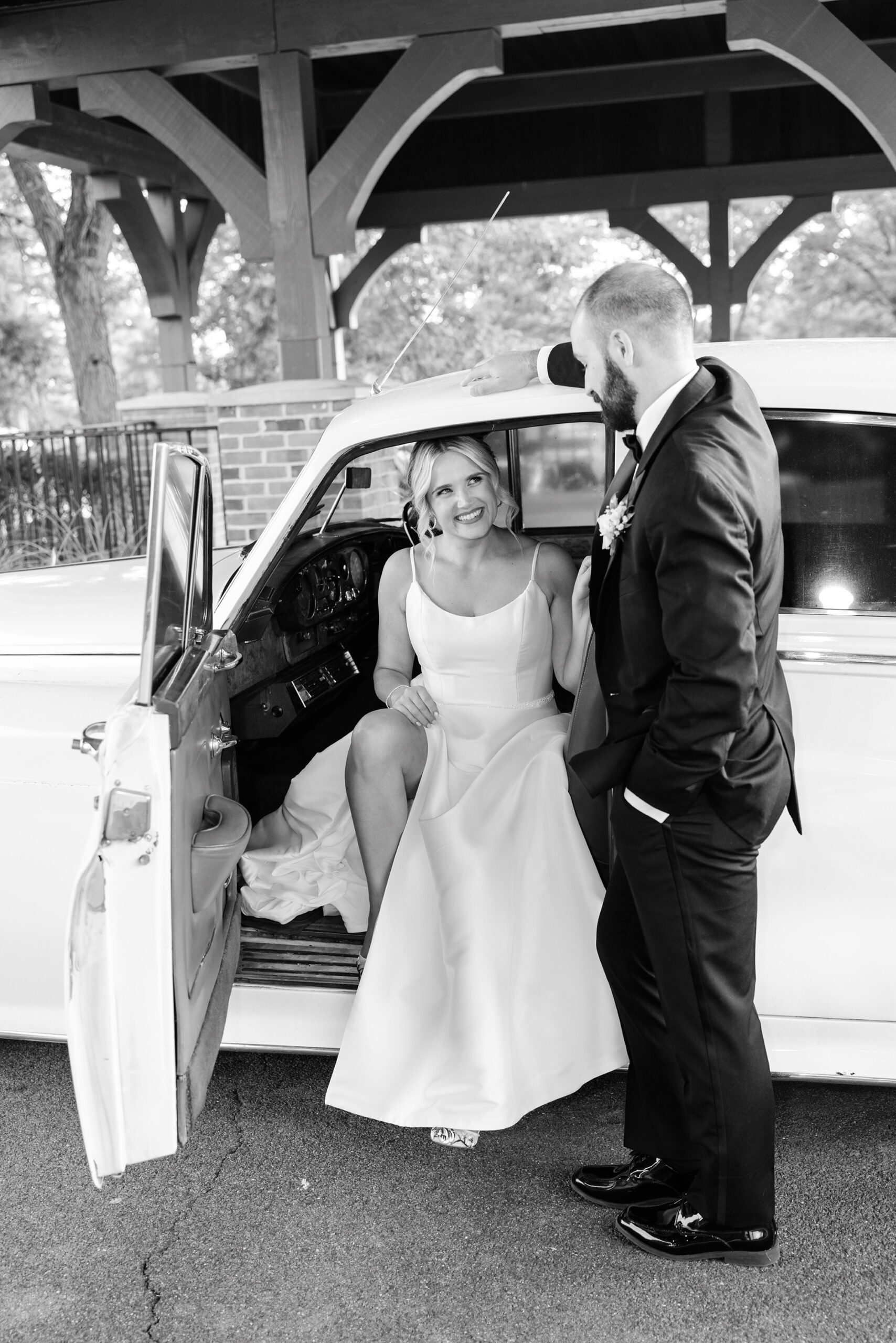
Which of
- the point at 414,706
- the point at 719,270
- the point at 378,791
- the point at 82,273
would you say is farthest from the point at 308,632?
the point at 82,273

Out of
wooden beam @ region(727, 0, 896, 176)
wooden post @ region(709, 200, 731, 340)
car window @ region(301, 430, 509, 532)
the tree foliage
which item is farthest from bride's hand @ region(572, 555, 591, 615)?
the tree foliage

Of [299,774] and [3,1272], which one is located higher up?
[299,774]

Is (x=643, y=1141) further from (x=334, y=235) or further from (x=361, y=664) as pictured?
(x=334, y=235)

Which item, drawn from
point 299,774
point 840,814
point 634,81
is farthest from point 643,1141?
point 634,81

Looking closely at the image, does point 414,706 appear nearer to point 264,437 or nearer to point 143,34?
point 264,437

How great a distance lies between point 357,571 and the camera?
13.8 feet

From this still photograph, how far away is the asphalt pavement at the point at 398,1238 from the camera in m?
2.52

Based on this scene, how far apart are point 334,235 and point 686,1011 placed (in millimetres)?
6637

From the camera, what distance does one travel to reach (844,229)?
2984 centimetres

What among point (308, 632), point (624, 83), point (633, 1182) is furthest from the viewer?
point (624, 83)

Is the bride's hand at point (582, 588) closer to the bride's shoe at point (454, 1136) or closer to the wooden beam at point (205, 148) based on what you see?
the bride's shoe at point (454, 1136)

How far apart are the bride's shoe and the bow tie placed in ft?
5.52

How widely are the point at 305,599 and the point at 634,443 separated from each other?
151cm

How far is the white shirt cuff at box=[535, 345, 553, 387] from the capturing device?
2.90 metres
